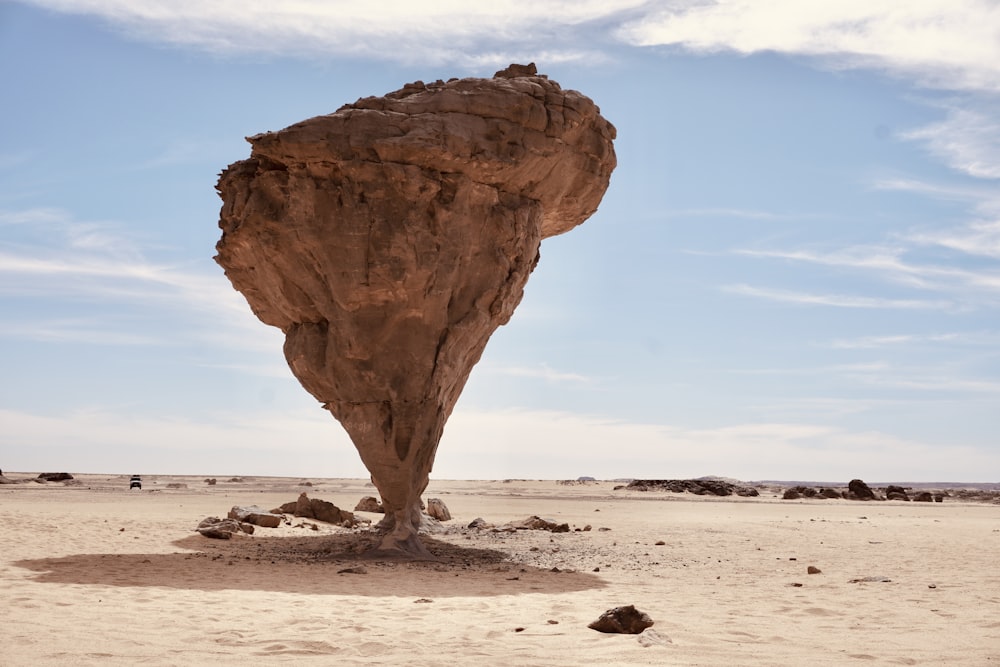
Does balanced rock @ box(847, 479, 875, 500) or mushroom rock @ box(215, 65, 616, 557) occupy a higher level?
mushroom rock @ box(215, 65, 616, 557)

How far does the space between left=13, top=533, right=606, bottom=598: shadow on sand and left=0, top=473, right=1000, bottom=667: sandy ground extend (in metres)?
0.05

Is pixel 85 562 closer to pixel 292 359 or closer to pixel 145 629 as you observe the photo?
pixel 292 359

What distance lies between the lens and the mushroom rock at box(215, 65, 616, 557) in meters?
16.2

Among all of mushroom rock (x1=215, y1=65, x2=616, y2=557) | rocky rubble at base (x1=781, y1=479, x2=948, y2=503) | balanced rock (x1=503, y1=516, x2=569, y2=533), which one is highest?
mushroom rock (x1=215, y1=65, x2=616, y2=557)

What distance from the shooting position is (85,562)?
14.4 m

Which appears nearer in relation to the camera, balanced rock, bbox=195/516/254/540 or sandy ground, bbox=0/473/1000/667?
sandy ground, bbox=0/473/1000/667

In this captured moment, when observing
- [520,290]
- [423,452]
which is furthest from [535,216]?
[423,452]

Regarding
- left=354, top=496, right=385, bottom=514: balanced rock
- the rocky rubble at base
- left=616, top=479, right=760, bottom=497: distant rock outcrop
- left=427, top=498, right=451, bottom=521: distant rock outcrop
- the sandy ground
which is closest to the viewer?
the sandy ground

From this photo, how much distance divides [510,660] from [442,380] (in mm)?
9498

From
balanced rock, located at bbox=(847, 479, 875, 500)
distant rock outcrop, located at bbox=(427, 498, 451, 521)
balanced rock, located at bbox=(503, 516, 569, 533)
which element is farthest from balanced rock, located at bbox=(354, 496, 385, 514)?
balanced rock, located at bbox=(847, 479, 875, 500)

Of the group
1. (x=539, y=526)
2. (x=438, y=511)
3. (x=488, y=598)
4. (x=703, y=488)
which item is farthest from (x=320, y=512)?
(x=703, y=488)

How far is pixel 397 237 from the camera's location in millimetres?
16250

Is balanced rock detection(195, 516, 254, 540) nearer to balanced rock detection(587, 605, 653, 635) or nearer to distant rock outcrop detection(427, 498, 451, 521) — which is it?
distant rock outcrop detection(427, 498, 451, 521)

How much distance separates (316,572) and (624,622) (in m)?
6.86
